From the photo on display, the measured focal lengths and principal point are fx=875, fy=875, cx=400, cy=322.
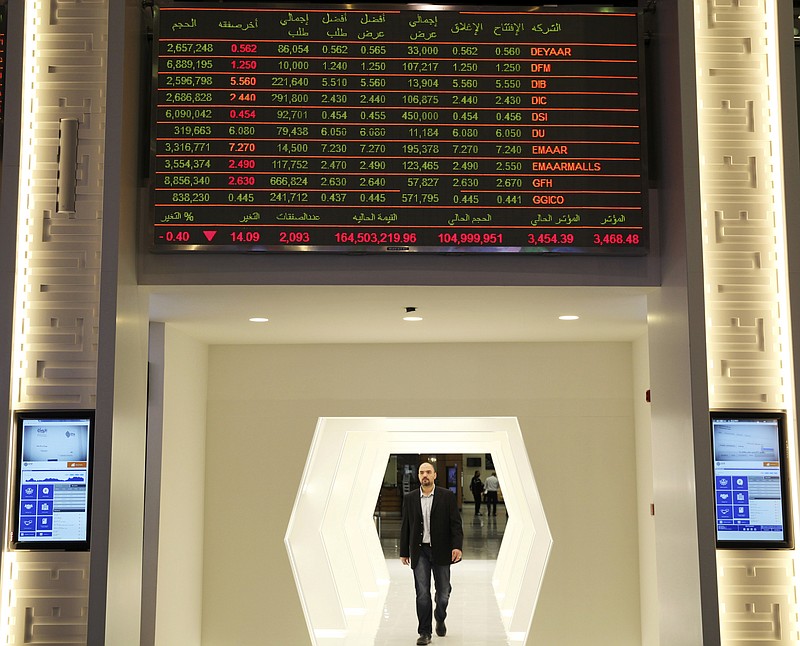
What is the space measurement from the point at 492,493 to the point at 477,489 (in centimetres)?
57

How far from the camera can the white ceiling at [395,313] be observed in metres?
4.24

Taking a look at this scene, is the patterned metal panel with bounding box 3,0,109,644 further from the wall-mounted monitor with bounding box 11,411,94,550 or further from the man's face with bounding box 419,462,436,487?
the man's face with bounding box 419,462,436,487

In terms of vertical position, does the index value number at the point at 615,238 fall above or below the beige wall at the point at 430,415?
above

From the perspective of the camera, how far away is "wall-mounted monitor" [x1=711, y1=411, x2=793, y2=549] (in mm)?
3676

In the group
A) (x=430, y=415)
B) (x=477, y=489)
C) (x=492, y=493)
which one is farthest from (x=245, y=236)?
(x=477, y=489)

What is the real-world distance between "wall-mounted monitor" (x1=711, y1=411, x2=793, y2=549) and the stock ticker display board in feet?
3.06

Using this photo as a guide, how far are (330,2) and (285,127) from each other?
745mm

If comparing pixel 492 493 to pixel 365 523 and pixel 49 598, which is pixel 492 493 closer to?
pixel 365 523

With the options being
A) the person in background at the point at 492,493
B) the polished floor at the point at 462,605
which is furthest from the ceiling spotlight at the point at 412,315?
the person in background at the point at 492,493

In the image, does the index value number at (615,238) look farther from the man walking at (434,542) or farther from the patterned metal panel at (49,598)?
the man walking at (434,542)

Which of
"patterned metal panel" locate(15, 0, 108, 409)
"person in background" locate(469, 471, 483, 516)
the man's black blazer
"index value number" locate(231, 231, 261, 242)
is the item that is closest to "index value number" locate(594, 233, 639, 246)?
"index value number" locate(231, 231, 261, 242)

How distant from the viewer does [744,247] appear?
3850 mm

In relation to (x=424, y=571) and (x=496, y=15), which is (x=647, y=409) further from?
(x=496, y=15)

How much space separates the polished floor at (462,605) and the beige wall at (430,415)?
1313 mm
